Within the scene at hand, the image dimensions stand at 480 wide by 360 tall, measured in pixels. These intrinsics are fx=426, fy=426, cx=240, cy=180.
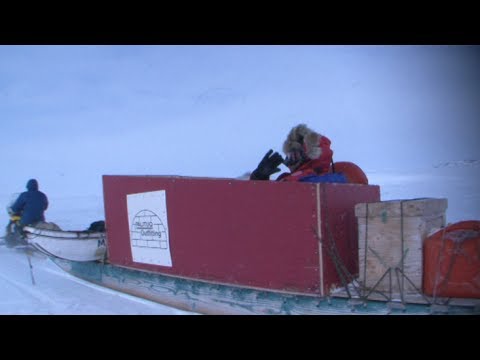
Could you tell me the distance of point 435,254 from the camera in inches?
140

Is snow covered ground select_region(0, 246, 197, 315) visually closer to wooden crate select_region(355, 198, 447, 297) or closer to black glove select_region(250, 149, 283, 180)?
black glove select_region(250, 149, 283, 180)

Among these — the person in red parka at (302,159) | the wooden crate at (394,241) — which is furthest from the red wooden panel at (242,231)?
the wooden crate at (394,241)

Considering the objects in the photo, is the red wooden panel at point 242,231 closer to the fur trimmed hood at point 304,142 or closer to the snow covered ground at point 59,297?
the snow covered ground at point 59,297

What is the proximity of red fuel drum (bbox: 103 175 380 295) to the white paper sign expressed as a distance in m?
0.09

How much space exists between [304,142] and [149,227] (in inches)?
85.7

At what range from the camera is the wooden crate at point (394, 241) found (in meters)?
3.66

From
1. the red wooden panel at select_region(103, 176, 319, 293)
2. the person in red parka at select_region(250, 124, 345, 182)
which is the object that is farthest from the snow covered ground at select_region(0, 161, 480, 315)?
the person in red parka at select_region(250, 124, 345, 182)

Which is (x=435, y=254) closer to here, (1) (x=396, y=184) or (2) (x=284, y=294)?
(2) (x=284, y=294)

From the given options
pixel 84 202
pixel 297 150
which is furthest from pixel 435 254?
pixel 84 202

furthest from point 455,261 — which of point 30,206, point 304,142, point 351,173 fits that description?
point 30,206

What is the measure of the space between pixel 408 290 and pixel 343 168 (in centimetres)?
197

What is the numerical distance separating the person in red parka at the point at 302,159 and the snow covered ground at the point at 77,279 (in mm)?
2068

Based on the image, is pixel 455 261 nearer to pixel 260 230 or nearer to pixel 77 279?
pixel 260 230

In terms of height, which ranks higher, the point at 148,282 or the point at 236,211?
the point at 236,211
